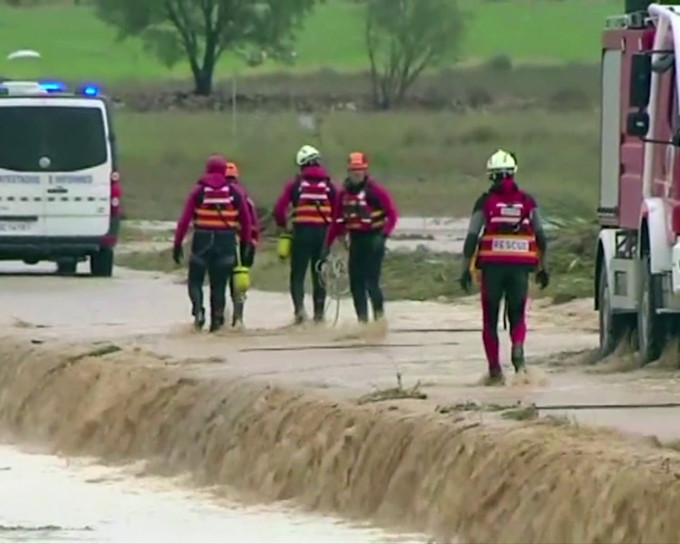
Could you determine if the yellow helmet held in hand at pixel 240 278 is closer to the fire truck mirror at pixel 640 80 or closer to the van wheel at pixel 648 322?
the van wheel at pixel 648 322

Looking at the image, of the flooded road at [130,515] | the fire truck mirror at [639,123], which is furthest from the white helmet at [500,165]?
the flooded road at [130,515]

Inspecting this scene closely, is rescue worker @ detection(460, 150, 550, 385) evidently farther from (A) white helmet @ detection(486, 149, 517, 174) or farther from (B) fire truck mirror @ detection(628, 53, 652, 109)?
(B) fire truck mirror @ detection(628, 53, 652, 109)

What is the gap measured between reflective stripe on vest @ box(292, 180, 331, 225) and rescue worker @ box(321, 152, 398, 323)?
976 millimetres

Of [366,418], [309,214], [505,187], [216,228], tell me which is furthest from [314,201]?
[366,418]

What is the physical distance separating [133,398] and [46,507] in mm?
3200

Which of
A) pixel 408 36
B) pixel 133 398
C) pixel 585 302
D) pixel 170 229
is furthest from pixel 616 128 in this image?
pixel 408 36

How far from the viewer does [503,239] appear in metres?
17.6

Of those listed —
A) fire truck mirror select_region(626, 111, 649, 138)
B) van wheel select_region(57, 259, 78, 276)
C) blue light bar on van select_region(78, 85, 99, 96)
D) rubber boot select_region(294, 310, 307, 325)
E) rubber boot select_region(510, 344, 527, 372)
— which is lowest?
van wheel select_region(57, 259, 78, 276)

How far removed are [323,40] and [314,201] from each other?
289 ft

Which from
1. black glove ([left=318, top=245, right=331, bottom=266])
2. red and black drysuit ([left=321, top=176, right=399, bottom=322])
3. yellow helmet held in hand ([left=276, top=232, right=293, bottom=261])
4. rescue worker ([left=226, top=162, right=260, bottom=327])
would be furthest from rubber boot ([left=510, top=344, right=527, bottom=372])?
yellow helmet held in hand ([left=276, top=232, right=293, bottom=261])

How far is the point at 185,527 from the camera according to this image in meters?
15.3

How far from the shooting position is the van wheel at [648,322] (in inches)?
752

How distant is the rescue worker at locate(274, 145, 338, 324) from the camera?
77.8 ft

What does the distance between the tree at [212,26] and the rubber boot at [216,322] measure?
75738mm
